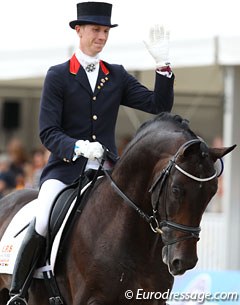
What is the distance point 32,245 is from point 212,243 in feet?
19.9

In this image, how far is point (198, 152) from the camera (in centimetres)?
537

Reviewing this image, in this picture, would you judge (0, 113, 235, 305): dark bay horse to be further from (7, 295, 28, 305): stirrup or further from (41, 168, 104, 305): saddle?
(7, 295, 28, 305): stirrup

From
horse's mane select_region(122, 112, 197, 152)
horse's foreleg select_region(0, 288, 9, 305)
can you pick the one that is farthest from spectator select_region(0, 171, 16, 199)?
horse's mane select_region(122, 112, 197, 152)

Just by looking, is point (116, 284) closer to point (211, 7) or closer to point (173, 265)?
point (173, 265)

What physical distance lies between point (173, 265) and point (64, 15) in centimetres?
892

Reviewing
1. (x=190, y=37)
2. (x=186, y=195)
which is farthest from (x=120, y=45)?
(x=186, y=195)

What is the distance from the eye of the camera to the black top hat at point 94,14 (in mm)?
6191

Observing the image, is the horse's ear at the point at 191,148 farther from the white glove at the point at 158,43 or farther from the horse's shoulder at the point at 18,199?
the horse's shoulder at the point at 18,199

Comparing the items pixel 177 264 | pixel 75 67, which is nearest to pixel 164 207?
pixel 177 264

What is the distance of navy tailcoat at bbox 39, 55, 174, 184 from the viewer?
6.23 meters

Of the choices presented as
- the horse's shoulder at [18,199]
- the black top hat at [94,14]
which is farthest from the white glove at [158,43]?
the horse's shoulder at [18,199]

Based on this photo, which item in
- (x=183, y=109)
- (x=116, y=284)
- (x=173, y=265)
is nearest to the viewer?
(x=173, y=265)

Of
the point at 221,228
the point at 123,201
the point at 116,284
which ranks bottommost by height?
the point at 221,228

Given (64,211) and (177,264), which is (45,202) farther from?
(177,264)
